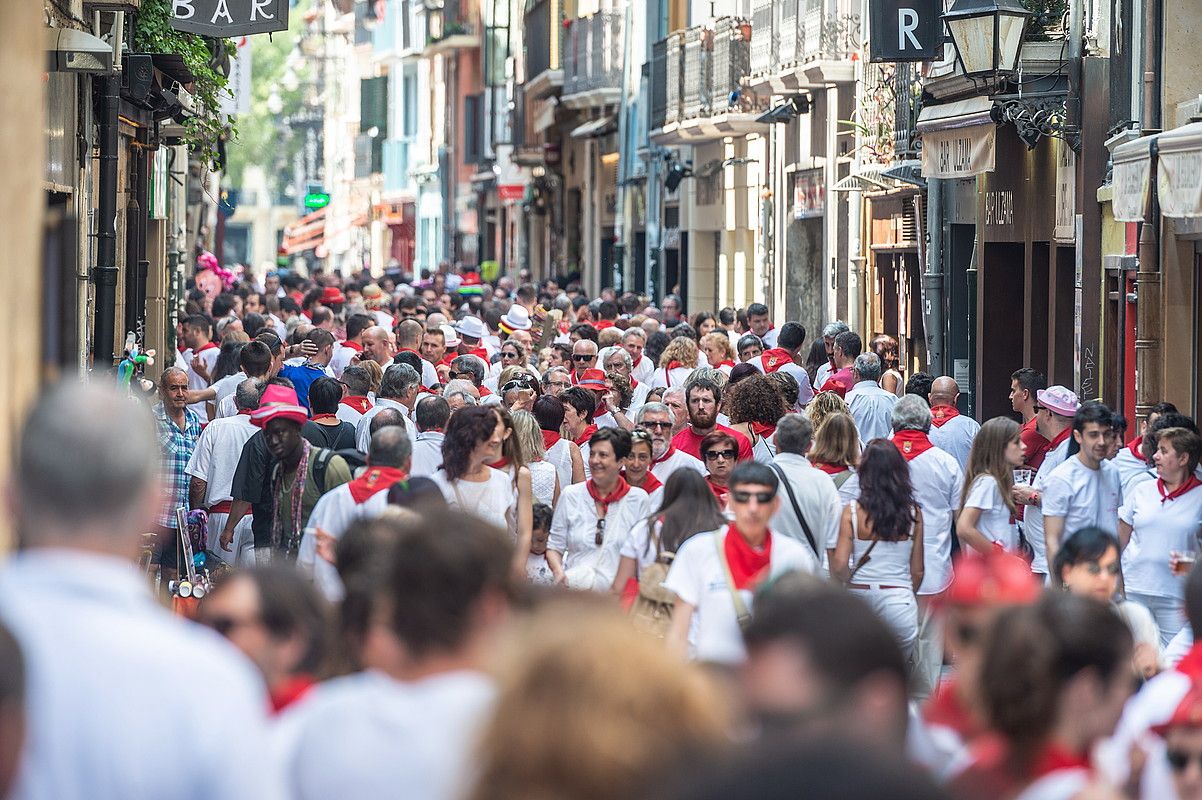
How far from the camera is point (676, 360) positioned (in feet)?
50.1

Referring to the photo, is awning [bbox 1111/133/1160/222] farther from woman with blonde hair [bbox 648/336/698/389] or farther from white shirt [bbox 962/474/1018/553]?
white shirt [bbox 962/474/1018/553]

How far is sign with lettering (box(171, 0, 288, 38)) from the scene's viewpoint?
16469 millimetres

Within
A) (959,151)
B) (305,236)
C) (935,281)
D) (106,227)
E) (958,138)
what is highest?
(305,236)

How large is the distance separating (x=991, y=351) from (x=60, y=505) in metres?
18.3

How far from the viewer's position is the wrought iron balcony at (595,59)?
126 ft

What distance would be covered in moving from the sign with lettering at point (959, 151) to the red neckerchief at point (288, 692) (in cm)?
1362

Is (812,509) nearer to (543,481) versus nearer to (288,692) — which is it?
(543,481)

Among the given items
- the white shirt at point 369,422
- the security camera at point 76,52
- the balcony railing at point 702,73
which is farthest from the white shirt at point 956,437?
the balcony railing at point 702,73

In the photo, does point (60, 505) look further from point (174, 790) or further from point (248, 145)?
point (248, 145)

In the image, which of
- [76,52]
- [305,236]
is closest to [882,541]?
[76,52]

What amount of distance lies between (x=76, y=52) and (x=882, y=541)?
6948mm

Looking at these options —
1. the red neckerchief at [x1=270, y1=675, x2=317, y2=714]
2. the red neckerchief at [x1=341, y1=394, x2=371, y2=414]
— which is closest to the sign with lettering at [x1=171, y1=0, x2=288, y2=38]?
the red neckerchief at [x1=341, y1=394, x2=371, y2=414]

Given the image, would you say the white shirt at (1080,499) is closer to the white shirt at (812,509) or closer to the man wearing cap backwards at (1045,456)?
the man wearing cap backwards at (1045,456)

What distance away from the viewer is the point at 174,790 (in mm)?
3275
